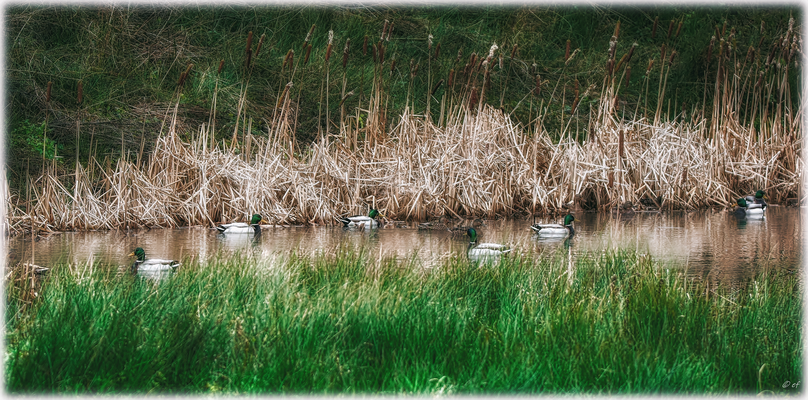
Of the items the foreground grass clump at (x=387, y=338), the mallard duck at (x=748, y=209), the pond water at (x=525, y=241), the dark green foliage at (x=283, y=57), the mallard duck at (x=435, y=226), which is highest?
the dark green foliage at (x=283, y=57)

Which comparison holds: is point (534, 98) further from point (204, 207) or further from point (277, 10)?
point (204, 207)

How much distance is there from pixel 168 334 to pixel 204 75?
13.1m

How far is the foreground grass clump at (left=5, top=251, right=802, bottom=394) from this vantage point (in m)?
3.88

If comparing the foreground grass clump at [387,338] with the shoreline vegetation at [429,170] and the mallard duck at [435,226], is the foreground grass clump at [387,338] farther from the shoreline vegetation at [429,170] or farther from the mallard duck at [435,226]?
the shoreline vegetation at [429,170]

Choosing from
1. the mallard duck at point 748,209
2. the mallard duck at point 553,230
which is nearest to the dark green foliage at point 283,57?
the mallard duck at point 748,209

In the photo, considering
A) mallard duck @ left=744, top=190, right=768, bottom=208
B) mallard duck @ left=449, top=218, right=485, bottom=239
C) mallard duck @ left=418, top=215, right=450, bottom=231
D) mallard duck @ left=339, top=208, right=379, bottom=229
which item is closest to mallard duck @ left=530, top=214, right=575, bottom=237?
mallard duck @ left=449, top=218, right=485, bottom=239

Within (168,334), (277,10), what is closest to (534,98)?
(277,10)

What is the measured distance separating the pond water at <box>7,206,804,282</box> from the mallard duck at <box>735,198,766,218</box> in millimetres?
262

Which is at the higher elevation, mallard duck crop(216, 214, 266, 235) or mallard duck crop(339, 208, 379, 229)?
mallard duck crop(339, 208, 379, 229)

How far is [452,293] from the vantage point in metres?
5.64

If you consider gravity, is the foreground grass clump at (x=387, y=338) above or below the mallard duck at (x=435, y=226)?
below

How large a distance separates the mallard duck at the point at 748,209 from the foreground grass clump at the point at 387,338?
24.8 feet

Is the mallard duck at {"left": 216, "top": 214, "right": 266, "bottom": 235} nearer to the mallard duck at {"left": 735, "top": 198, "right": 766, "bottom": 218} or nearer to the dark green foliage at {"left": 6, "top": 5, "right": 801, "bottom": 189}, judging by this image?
the dark green foliage at {"left": 6, "top": 5, "right": 801, "bottom": 189}

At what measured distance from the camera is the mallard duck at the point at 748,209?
1277 cm
